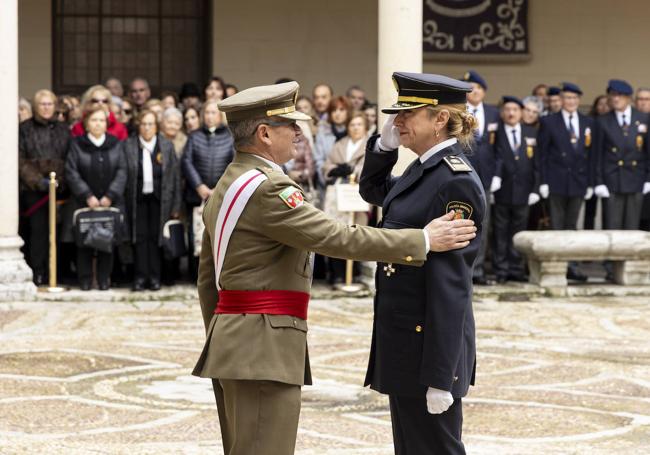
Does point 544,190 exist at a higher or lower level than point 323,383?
higher

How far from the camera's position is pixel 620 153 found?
547 inches

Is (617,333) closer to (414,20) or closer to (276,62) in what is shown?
(414,20)

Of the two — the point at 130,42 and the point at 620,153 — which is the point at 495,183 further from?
the point at 130,42

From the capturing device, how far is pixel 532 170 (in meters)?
13.8

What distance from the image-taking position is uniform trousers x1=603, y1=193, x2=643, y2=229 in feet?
46.2

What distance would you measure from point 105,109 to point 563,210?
A: 4638mm

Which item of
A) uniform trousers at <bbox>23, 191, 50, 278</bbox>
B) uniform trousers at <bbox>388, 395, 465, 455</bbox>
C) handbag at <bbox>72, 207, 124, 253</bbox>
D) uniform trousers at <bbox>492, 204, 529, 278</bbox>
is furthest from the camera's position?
uniform trousers at <bbox>492, 204, 529, 278</bbox>

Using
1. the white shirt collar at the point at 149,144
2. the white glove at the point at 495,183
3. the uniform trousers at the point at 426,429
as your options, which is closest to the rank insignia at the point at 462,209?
the uniform trousers at the point at 426,429

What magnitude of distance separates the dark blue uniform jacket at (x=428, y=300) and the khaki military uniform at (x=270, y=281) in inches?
6.1

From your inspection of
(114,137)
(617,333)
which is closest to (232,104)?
(617,333)

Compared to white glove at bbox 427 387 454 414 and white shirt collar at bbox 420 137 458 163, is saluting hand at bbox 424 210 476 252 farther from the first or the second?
white glove at bbox 427 387 454 414

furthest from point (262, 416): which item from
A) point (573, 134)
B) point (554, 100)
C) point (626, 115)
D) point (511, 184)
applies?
point (554, 100)

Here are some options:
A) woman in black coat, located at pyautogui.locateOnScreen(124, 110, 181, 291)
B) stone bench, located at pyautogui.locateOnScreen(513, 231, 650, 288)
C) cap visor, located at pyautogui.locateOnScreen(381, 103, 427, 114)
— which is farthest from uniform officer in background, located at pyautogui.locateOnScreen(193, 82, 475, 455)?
stone bench, located at pyautogui.locateOnScreen(513, 231, 650, 288)

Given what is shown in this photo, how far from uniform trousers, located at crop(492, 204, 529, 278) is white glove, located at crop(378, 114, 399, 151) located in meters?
8.87
